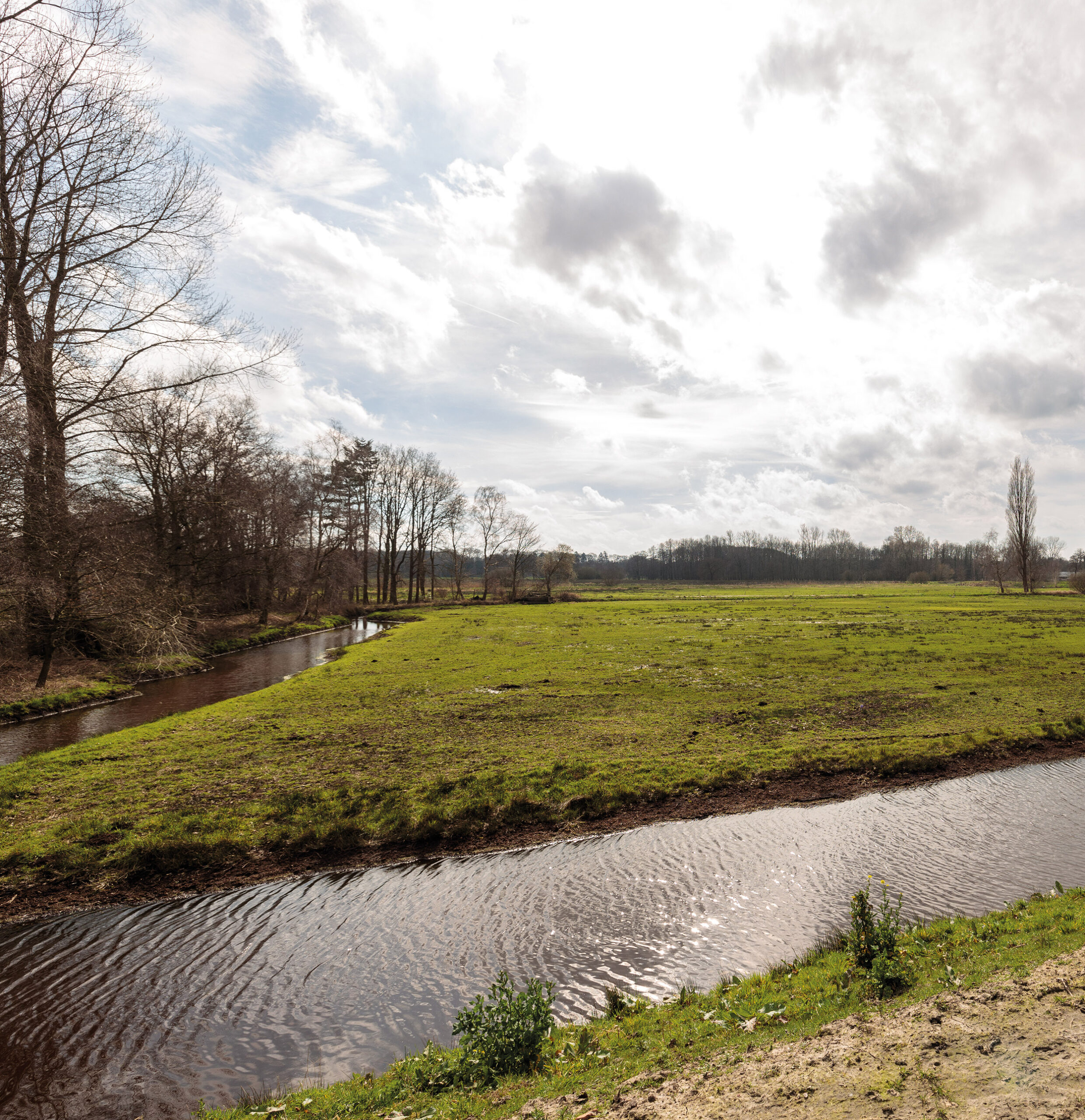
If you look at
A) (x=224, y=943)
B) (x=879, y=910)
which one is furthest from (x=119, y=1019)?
(x=879, y=910)

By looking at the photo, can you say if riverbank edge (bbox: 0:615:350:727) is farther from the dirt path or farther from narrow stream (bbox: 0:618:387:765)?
the dirt path

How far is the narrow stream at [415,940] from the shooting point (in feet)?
21.3

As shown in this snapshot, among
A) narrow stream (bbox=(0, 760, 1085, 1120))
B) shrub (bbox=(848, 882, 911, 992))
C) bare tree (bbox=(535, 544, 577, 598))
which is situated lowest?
narrow stream (bbox=(0, 760, 1085, 1120))

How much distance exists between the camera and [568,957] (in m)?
8.09

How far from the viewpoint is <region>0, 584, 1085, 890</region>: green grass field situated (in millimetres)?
11539

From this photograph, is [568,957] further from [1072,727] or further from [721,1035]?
[1072,727]

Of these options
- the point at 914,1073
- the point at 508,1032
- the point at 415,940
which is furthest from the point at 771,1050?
the point at 415,940

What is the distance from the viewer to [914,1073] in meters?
4.56

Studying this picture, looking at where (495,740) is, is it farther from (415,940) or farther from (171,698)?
(171,698)

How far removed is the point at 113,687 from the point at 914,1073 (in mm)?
30816

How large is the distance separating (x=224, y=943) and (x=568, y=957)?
5.17m

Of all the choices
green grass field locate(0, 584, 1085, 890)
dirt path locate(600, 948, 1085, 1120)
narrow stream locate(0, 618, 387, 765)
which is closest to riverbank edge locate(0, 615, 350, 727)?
narrow stream locate(0, 618, 387, 765)

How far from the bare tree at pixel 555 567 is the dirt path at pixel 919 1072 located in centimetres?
7826

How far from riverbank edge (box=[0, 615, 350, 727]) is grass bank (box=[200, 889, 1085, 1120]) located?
22341 millimetres
